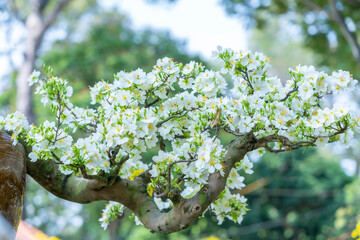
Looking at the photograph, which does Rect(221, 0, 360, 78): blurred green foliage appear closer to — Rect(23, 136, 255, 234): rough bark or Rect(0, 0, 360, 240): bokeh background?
Rect(0, 0, 360, 240): bokeh background

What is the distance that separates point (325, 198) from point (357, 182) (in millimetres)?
1190

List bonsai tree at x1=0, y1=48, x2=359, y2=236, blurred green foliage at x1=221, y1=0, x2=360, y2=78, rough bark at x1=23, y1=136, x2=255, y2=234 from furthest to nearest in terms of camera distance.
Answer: blurred green foliage at x1=221, y1=0, x2=360, y2=78 → rough bark at x1=23, y1=136, x2=255, y2=234 → bonsai tree at x1=0, y1=48, x2=359, y2=236

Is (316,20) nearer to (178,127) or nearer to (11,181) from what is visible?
(178,127)

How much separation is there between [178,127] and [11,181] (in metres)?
0.75

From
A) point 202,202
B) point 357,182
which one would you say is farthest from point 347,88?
point 357,182

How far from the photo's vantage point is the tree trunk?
174 cm

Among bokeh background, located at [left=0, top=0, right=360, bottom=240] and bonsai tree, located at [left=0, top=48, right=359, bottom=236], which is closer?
bonsai tree, located at [left=0, top=48, right=359, bottom=236]

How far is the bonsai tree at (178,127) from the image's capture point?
1.69m

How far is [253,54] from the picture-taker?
1.92 metres

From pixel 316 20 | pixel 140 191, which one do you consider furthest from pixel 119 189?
pixel 316 20

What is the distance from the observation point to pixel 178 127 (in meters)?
1.91

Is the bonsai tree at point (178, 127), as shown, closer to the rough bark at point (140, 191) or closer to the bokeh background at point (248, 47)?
the rough bark at point (140, 191)

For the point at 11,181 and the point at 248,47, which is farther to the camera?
the point at 248,47

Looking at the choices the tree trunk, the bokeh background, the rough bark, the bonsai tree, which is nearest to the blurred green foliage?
the bokeh background
